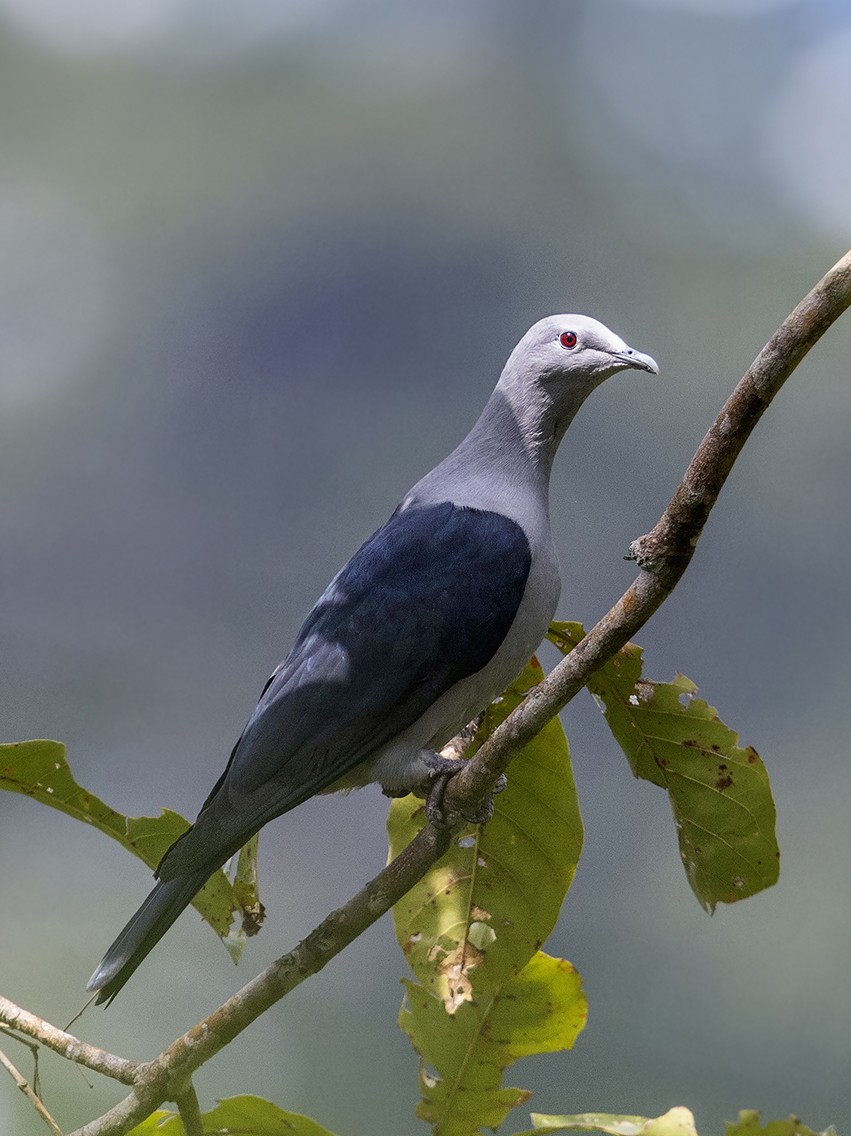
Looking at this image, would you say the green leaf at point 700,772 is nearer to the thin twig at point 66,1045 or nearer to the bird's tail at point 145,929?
the bird's tail at point 145,929

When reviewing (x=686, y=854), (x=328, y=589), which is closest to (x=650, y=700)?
(x=686, y=854)

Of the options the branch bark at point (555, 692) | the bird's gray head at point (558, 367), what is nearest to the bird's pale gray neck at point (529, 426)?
the bird's gray head at point (558, 367)

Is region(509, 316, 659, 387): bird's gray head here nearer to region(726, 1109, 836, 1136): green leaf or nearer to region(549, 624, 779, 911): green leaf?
region(549, 624, 779, 911): green leaf

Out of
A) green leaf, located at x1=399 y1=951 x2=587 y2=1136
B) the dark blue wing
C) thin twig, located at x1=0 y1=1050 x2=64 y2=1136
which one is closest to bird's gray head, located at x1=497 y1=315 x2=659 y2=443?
the dark blue wing

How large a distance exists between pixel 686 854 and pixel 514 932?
1.34ft

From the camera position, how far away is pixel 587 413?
51.2ft

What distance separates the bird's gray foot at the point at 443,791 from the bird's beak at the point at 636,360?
1025 millimetres

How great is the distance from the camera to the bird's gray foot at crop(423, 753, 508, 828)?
2.62 m

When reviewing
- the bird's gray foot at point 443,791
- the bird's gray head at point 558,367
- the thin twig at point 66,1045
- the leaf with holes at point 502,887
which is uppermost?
the bird's gray head at point 558,367

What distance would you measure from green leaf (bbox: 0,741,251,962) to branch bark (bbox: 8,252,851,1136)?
367 millimetres

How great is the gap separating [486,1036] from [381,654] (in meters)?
0.92

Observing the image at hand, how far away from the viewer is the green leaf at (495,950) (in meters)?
2.69

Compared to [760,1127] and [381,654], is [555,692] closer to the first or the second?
[760,1127]

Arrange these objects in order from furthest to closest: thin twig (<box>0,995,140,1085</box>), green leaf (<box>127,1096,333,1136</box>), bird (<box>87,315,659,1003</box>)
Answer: bird (<box>87,315,659,1003</box>) → green leaf (<box>127,1096,333,1136</box>) → thin twig (<box>0,995,140,1085</box>)
